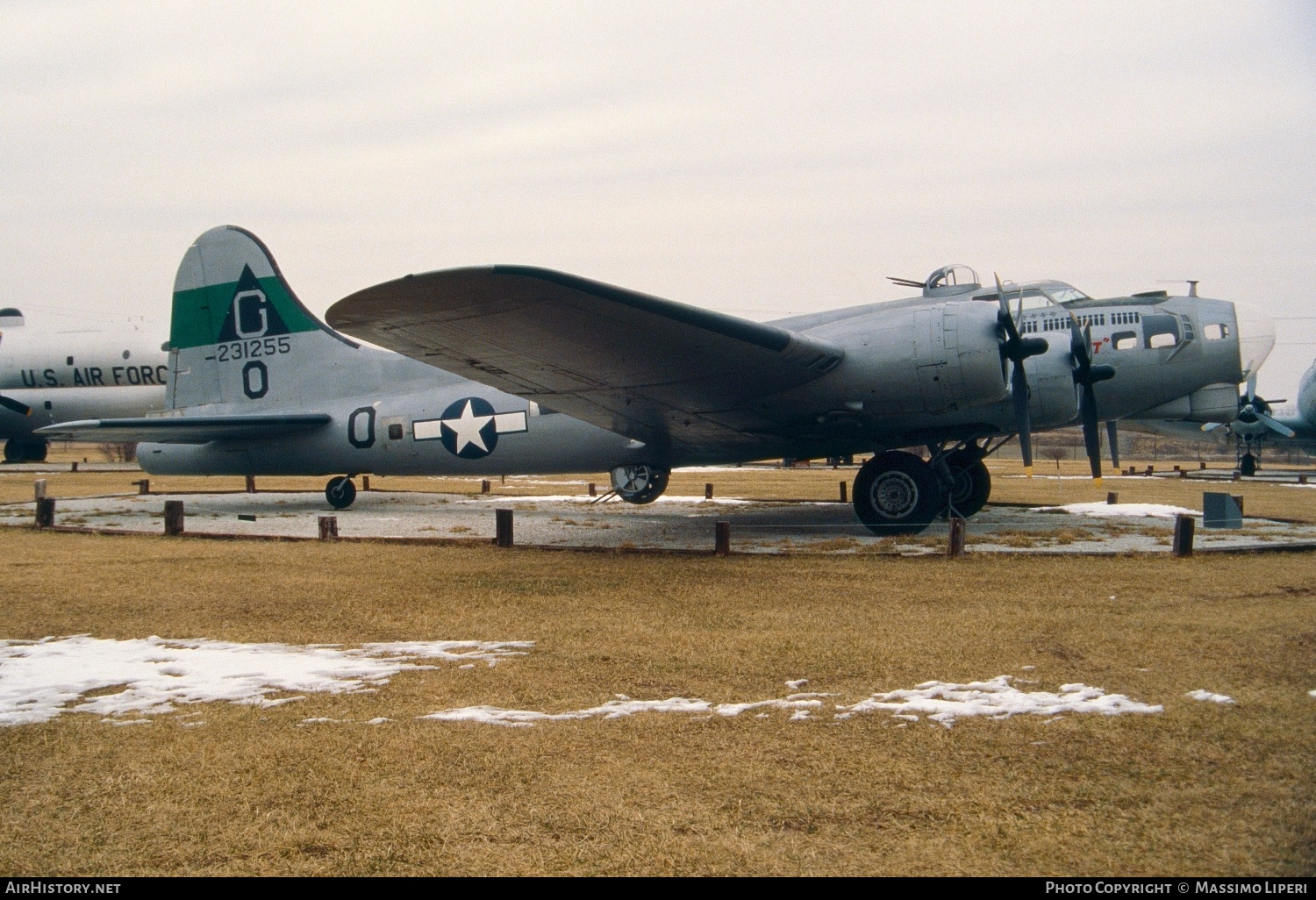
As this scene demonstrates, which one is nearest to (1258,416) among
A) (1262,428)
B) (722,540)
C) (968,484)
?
(1262,428)

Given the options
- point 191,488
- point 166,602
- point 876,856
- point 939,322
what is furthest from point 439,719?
point 191,488

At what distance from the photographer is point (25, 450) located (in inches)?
1982

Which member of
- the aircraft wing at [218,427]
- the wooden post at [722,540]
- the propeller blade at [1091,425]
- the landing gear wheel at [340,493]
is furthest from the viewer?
the landing gear wheel at [340,493]

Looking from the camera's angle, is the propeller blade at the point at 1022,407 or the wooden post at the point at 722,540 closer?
the wooden post at the point at 722,540

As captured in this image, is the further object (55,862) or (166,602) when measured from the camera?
(166,602)

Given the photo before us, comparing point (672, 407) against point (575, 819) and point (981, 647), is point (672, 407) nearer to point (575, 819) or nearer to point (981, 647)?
point (981, 647)

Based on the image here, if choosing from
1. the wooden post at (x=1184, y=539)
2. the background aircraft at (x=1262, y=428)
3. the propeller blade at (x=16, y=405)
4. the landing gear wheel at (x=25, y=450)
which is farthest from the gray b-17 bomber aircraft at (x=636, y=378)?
the landing gear wheel at (x=25, y=450)

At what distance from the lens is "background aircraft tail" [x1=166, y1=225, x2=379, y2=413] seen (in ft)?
65.5

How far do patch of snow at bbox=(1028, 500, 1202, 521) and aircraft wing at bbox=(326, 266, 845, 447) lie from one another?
7.32 meters

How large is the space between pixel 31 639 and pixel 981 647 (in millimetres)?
6883

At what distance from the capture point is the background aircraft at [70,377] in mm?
47938

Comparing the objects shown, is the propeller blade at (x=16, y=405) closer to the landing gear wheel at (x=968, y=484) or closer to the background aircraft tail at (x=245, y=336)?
the background aircraft tail at (x=245, y=336)

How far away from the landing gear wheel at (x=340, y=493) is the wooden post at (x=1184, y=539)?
1554 centimetres

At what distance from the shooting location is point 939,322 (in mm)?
12594
